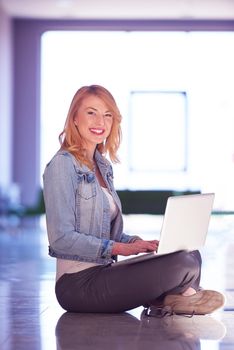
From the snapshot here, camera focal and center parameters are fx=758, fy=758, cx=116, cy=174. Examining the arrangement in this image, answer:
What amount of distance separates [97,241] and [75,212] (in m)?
0.16

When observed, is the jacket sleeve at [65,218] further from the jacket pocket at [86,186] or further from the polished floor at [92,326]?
the polished floor at [92,326]

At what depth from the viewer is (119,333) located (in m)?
2.92

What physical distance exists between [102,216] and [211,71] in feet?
34.3

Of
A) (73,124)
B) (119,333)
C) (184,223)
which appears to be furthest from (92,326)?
(73,124)

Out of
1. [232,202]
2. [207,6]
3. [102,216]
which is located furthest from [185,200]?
[232,202]

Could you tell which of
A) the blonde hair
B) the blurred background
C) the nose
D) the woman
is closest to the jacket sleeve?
the woman

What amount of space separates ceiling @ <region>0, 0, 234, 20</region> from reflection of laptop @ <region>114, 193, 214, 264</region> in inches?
352

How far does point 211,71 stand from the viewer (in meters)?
13.3

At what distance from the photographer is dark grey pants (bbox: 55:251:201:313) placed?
122 inches

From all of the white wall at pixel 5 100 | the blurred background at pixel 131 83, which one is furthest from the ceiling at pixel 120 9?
the white wall at pixel 5 100

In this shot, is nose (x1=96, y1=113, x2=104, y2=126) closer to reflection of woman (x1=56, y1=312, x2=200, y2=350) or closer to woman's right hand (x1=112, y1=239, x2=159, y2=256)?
woman's right hand (x1=112, y1=239, x2=159, y2=256)

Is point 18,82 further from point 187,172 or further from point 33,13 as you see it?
point 187,172

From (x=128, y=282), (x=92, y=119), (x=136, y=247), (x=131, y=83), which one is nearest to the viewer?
(x=136, y=247)

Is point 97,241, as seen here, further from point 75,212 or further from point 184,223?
point 184,223
